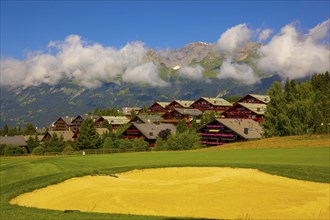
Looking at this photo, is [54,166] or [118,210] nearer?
[118,210]

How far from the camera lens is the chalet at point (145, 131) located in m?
103

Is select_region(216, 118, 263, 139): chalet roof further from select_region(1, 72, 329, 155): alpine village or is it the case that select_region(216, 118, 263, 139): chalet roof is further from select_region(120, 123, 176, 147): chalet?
select_region(120, 123, 176, 147): chalet

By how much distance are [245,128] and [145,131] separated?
2960cm

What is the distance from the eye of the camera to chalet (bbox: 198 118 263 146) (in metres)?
89.0

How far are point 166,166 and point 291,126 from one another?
168 ft

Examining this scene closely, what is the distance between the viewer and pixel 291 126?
251ft

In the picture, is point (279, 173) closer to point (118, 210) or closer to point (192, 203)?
point (192, 203)

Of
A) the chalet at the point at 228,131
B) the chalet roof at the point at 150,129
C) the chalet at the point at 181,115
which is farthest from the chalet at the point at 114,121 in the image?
the chalet at the point at 228,131

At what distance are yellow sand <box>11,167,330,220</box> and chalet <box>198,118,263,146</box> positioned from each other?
200 ft

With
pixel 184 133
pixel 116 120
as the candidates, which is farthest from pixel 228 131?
pixel 116 120

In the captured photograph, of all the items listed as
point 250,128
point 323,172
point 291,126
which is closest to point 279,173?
point 323,172

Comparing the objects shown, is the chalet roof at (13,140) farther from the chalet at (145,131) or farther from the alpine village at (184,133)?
the chalet at (145,131)

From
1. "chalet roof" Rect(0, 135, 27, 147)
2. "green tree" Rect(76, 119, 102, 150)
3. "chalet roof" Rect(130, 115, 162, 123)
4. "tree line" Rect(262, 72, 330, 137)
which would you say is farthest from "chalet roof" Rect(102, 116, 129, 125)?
"tree line" Rect(262, 72, 330, 137)

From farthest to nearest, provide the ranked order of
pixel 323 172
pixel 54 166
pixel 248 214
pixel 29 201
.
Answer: pixel 54 166 < pixel 323 172 < pixel 29 201 < pixel 248 214
